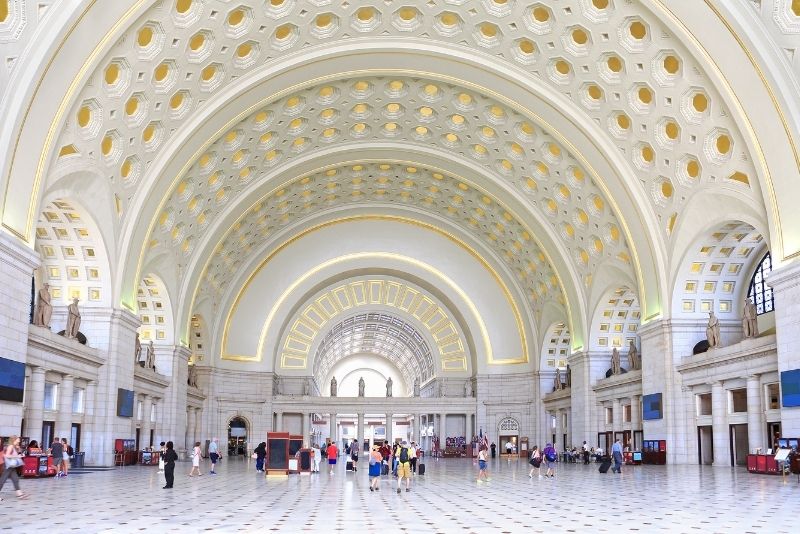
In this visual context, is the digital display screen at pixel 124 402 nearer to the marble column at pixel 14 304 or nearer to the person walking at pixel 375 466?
the marble column at pixel 14 304

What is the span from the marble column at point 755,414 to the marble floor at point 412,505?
440 centimetres

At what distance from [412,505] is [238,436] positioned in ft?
116

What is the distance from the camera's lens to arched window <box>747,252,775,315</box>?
104ft

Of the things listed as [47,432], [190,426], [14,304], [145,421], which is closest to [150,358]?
[145,421]

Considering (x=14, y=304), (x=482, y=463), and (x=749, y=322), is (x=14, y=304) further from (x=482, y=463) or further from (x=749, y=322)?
(x=749, y=322)

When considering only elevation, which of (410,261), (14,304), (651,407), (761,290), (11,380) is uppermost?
(410,261)

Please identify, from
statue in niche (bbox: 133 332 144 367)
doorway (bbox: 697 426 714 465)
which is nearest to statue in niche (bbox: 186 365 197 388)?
statue in niche (bbox: 133 332 144 367)

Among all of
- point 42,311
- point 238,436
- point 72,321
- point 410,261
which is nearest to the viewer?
point 42,311

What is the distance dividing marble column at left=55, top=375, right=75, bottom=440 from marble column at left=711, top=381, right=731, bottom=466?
2217 cm

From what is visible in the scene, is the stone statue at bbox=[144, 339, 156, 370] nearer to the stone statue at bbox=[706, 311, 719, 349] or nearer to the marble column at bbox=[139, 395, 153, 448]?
the marble column at bbox=[139, 395, 153, 448]

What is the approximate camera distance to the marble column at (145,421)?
3572 centimetres

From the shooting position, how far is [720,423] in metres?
29.4

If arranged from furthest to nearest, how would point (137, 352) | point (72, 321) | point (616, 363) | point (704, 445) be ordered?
1. point (616, 363)
2. point (137, 352)
3. point (704, 445)
4. point (72, 321)

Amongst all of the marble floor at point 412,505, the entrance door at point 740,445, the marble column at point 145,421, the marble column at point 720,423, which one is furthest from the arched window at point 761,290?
the marble column at point 145,421
